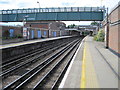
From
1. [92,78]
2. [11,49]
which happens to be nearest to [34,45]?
[11,49]

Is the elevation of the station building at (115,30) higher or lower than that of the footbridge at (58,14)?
lower

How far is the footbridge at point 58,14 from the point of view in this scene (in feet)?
126

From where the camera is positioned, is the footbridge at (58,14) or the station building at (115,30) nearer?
the station building at (115,30)

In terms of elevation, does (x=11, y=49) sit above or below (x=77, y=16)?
below

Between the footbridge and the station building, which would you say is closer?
the station building

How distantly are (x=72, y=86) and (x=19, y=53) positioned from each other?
14.2m

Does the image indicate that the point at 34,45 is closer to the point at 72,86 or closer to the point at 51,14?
the point at 51,14

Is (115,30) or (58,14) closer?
(115,30)

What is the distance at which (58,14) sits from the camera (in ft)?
130

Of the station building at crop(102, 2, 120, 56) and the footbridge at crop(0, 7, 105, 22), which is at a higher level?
the footbridge at crop(0, 7, 105, 22)

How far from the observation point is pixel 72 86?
283 inches

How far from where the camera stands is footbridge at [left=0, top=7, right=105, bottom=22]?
38.4 m

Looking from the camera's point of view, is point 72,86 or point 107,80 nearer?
point 72,86

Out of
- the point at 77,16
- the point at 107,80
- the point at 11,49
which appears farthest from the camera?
the point at 77,16
